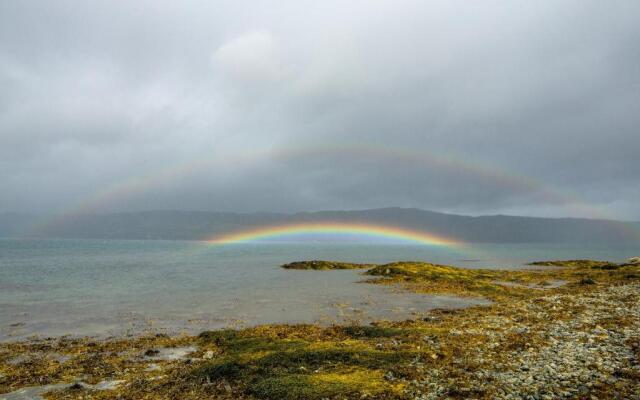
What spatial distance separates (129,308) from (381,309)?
24.3m

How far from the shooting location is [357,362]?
1723 centimetres

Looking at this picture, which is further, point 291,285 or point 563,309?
point 291,285

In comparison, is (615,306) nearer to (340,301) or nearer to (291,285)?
(340,301)

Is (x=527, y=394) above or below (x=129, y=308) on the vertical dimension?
above

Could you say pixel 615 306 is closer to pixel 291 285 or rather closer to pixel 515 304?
pixel 515 304

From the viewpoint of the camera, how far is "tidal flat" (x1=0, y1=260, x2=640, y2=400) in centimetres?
1420

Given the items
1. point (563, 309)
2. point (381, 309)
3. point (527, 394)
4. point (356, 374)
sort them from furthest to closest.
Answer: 1. point (381, 309)
2. point (563, 309)
3. point (356, 374)
4. point (527, 394)

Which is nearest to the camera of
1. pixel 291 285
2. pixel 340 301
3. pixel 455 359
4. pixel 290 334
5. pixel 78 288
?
pixel 455 359

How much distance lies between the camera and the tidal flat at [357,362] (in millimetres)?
14203

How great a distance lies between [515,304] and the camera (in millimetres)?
36688

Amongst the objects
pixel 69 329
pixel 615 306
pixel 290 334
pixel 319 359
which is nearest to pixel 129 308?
pixel 69 329

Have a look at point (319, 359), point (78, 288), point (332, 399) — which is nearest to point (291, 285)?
point (78, 288)

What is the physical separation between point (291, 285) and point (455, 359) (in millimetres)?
41753

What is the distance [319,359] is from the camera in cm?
1770
